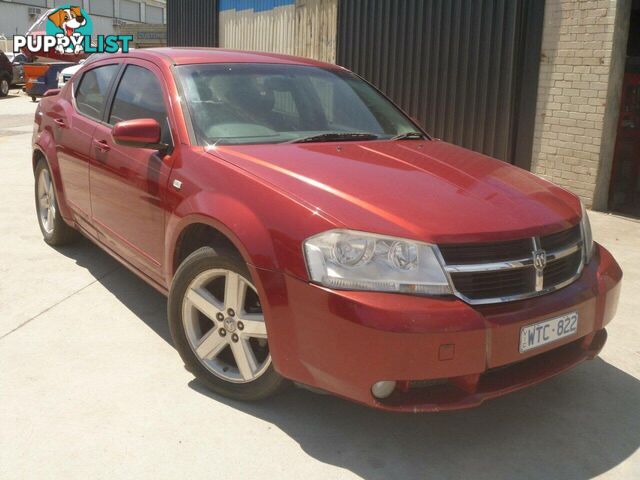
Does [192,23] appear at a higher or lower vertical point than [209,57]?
higher

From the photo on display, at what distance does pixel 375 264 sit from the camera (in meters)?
2.67

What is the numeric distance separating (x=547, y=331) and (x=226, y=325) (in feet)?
4.53

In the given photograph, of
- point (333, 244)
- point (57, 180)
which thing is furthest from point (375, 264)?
point (57, 180)

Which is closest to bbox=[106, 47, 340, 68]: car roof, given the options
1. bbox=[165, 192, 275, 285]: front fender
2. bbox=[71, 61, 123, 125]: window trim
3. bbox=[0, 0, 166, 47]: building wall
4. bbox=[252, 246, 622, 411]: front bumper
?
bbox=[71, 61, 123, 125]: window trim

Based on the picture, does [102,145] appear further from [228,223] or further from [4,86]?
[4,86]

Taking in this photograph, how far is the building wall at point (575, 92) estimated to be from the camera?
7.26 metres

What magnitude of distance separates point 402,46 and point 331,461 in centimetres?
793

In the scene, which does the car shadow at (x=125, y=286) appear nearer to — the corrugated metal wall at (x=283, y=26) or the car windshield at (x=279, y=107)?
the car windshield at (x=279, y=107)

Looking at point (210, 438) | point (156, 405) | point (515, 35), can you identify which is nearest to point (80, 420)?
point (156, 405)

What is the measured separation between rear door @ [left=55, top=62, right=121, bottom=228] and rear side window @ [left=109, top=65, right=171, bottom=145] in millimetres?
219

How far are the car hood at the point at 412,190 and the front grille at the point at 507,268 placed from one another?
0.05 metres

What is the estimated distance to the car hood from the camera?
2752 mm

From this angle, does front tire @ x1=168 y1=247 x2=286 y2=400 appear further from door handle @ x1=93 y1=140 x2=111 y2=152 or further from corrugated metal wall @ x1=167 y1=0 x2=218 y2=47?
corrugated metal wall @ x1=167 y1=0 x2=218 y2=47

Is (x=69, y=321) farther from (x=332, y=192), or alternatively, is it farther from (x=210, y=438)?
(x=332, y=192)
